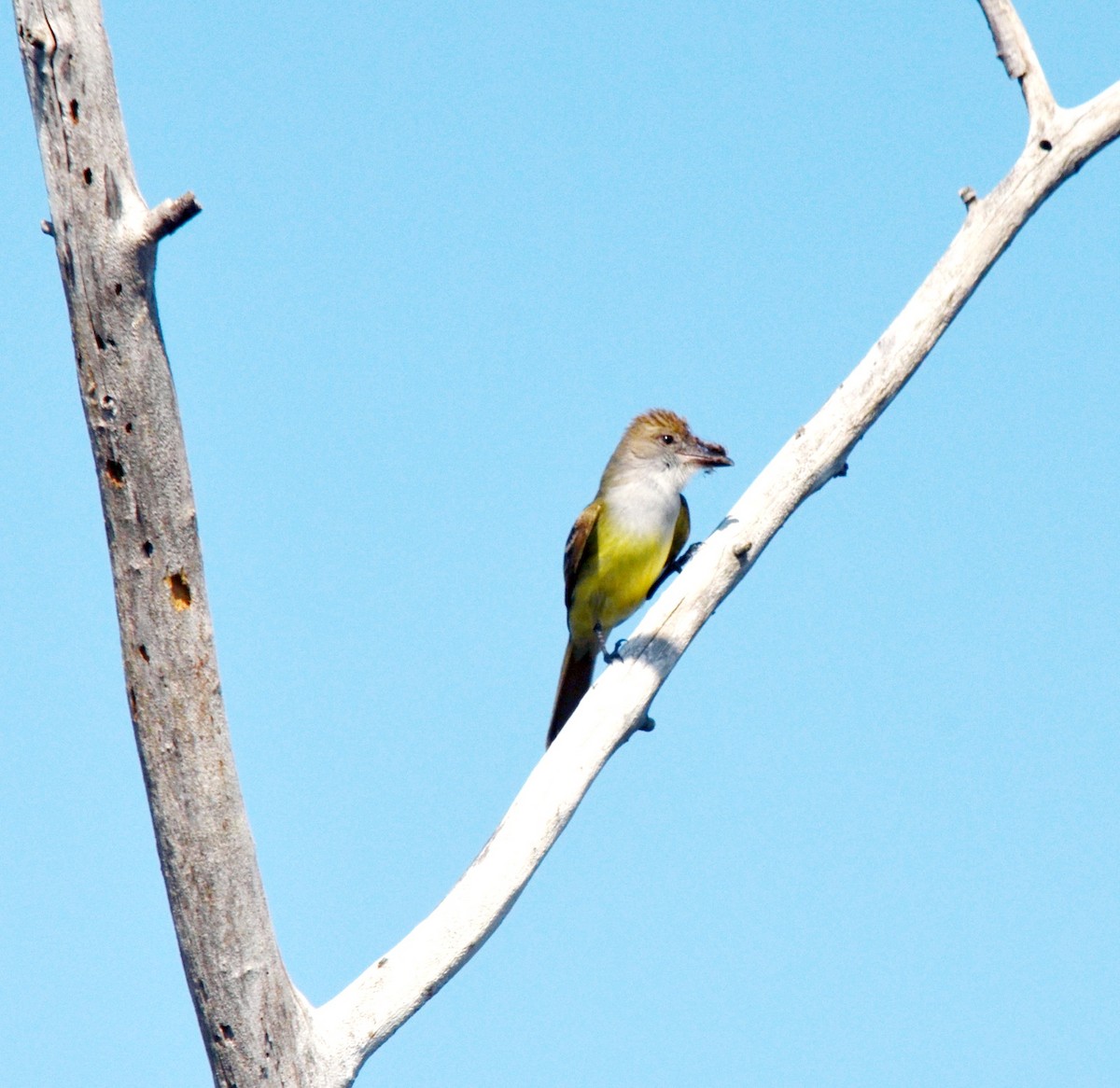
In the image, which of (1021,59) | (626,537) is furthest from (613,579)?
(1021,59)

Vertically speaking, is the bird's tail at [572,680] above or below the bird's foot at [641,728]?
above

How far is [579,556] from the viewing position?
28.8 feet

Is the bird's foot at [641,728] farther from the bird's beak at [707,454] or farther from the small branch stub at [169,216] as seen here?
the small branch stub at [169,216]

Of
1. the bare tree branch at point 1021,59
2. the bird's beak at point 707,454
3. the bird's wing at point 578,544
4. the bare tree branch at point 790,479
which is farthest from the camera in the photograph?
the bird's wing at point 578,544

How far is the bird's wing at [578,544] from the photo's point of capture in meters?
8.74

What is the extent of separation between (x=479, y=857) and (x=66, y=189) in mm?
2897

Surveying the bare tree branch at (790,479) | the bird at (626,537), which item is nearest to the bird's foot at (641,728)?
the bare tree branch at (790,479)

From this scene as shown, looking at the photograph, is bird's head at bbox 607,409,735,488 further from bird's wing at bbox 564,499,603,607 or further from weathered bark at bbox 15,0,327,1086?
weathered bark at bbox 15,0,327,1086

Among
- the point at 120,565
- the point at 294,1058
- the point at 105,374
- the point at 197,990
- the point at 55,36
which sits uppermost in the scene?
the point at 55,36

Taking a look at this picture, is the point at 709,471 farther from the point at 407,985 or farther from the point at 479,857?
the point at 407,985

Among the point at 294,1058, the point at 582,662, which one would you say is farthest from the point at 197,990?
the point at 582,662

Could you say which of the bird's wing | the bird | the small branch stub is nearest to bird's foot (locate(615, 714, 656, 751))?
the bird

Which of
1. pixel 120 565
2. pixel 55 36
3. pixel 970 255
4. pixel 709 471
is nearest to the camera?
pixel 55 36

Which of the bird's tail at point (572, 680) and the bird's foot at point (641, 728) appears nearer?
the bird's foot at point (641, 728)
